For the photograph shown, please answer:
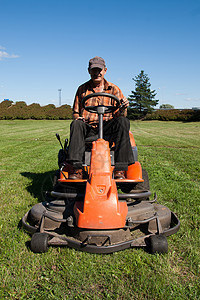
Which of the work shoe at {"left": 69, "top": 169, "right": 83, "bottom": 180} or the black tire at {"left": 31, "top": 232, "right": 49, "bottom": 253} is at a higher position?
the work shoe at {"left": 69, "top": 169, "right": 83, "bottom": 180}

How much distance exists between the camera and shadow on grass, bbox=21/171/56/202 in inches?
171

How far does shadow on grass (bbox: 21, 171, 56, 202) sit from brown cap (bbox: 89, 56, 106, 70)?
217 centimetres

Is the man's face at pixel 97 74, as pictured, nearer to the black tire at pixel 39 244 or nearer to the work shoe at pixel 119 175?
the work shoe at pixel 119 175

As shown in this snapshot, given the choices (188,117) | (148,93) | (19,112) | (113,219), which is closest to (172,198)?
(113,219)

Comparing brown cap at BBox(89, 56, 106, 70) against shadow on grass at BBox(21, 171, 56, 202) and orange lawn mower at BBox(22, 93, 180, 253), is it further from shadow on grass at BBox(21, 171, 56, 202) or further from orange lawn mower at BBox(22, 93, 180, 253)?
shadow on grass at BBox(21, 171, 56, 202)

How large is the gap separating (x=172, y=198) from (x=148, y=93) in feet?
164

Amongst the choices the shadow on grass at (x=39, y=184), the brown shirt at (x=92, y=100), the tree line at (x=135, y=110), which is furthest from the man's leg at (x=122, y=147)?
the tree line at (x=135, y=110)

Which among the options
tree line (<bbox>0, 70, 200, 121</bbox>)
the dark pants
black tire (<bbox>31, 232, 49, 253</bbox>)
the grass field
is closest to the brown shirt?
the dark pants

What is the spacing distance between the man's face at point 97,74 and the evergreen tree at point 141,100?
4430 centimetres

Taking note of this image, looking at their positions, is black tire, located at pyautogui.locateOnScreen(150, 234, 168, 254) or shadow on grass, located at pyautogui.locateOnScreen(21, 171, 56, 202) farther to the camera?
shadow on grass, located at pyautogui.locateOnScreen(21, 171, 56, 202)

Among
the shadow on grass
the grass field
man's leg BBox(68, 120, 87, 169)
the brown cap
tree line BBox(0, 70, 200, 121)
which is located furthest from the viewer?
tree line BBox(0, 70, 200, 121)

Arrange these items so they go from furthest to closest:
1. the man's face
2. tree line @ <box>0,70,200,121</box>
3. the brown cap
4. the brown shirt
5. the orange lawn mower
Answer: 1. tree line @ <box>0,70,200,121</box>
2. the brown shirt
3. the man's face
4. the brown cap
5. the orange lawn mower

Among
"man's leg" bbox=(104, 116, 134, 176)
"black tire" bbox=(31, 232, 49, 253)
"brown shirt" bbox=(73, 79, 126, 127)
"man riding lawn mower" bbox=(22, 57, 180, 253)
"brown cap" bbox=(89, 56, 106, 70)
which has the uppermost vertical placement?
"brown cap" bbox=(89, 56, 106, 70)

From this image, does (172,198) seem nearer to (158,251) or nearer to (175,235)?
(175,235)
